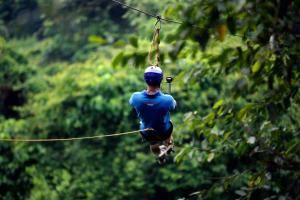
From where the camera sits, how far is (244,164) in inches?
481

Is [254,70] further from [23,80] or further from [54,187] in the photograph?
[23,80]

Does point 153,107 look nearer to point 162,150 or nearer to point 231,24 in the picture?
point 162,150

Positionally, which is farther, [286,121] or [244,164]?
[244,164]

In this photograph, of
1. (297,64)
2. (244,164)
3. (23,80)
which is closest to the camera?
(297,64)

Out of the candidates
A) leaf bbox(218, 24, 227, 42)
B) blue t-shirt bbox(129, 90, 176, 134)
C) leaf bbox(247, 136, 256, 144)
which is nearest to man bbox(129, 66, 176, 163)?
blue t-shirt bbox(129, 90, 176, 134)

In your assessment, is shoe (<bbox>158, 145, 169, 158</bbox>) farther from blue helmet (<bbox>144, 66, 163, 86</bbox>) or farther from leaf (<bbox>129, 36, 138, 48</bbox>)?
leaf (<bbox>129, 36, 138, 48</bbox>)

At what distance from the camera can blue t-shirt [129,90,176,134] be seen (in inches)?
226

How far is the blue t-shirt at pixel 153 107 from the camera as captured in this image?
5750 millimetres

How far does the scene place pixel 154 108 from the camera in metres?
5.80

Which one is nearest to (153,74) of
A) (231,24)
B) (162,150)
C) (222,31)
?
(162,150)

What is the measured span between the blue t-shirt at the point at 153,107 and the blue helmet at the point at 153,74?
244 millimetres

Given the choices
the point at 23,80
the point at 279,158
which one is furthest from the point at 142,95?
the point at 23,80

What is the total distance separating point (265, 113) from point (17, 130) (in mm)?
8832

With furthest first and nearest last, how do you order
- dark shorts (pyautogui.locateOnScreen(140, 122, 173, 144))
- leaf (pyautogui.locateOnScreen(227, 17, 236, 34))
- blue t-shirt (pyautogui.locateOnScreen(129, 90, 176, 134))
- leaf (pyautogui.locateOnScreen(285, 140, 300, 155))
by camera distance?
dark shorts (pyautogui.locateOnScreen(140, 122, 173, 144)), blue t-shirt (pyautogui.locateOnScreen(129, 90, 176, 134)), leaf (pyautogui.locateOnScreen(285, 140, 300, 155)), leaf (pyautogui.locateOnScreen(227, 17, 236, 34))
